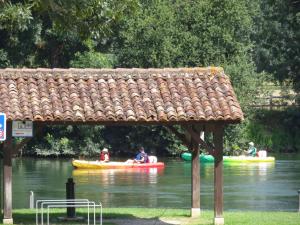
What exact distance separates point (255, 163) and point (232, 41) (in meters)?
9.29

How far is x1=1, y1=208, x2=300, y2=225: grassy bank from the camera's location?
2377 cm

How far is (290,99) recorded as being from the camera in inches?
2896

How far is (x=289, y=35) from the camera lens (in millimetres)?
70875

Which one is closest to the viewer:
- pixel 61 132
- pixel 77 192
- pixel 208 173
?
pixel 77 192

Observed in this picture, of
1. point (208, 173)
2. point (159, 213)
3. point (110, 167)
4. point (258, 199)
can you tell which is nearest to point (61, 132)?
point (110, 167)

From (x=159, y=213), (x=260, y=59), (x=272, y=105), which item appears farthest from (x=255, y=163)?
(x=159, y=213)

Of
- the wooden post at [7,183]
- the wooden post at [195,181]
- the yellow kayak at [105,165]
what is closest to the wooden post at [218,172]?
the wooden post at [195,181]

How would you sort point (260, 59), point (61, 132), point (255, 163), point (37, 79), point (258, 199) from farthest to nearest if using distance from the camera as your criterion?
point (260, 59) → point (61, 132) → point (255, 163) → point (258, 199) → point (37, 79)

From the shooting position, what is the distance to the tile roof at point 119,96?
22.7m

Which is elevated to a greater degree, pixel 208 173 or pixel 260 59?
pixel 260 59

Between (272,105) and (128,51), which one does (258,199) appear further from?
(272,105)

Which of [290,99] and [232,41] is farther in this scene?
[290,99]

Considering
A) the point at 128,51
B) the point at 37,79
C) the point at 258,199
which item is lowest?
the point at 258,199

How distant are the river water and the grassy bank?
5.39 meters
